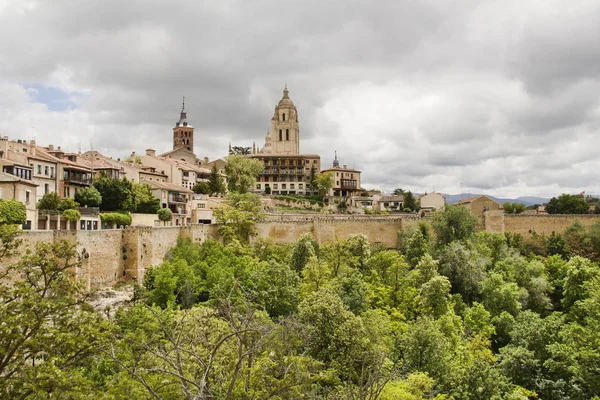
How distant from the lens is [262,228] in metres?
49.6

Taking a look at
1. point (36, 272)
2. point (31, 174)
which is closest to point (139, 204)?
point (31, 174)

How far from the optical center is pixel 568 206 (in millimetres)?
71250

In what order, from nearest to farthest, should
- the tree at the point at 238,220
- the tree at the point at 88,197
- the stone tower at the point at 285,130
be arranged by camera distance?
the tree at the point at 88,197, the tree at the point at 238,220, the stone tower at the point at 285,130

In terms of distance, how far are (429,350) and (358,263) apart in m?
17.8

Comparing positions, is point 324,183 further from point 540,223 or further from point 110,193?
point 110,193

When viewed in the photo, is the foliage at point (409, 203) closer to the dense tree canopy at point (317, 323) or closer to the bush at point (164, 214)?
the dense tree canopy at point (317, 323)

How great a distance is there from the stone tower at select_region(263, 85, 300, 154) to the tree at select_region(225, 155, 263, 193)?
24368 mm

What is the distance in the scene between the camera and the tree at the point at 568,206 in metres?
70.3

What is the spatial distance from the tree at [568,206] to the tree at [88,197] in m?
59.6

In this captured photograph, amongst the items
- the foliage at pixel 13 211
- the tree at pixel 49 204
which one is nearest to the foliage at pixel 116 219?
the tree at pixel 49 204

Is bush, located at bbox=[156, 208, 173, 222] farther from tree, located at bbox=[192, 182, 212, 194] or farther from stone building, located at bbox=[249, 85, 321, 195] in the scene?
stone building, located at bbox=[249, 85, 321, 195]

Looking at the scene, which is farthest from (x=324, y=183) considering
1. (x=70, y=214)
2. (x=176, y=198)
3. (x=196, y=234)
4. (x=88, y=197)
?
(x=70, y=214)

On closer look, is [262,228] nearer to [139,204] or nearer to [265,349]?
[139,204]

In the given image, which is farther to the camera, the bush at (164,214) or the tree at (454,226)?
the tree at (454,226)
